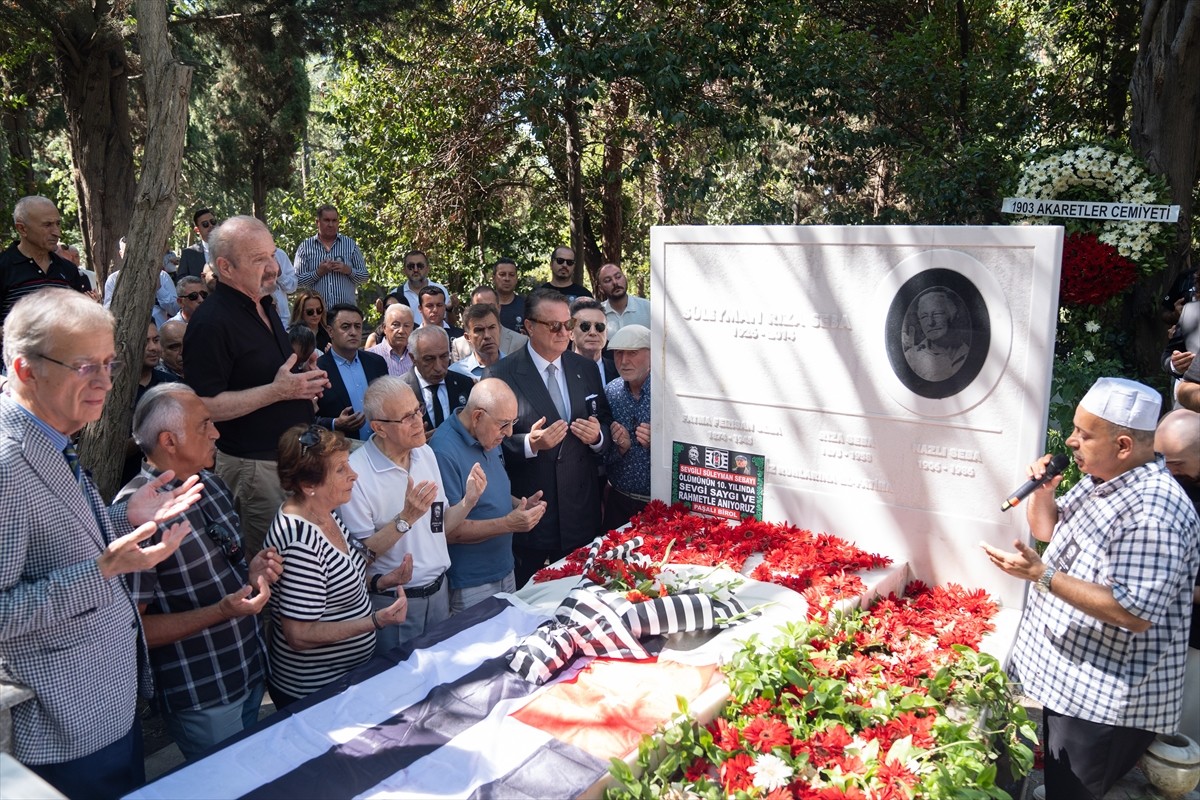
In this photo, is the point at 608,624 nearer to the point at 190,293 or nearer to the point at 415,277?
the point at 190,293

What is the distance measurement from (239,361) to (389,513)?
1003mm

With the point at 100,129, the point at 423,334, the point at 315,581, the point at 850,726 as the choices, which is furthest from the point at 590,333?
the point at 100,129

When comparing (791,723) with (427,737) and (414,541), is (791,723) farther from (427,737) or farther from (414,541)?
(414,541)

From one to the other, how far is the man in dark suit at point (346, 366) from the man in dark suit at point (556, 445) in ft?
4.20

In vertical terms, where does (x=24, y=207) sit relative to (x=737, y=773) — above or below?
above

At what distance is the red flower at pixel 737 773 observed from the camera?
2307mm

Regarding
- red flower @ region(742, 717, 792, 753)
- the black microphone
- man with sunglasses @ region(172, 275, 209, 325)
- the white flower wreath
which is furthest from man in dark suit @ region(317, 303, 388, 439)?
the white flower wreath

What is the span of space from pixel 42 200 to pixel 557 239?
29.7 feet

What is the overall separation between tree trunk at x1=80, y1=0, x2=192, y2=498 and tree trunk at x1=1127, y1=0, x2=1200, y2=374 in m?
7.88

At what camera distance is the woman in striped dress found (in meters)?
3.04

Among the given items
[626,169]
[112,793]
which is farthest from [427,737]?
[626,169]

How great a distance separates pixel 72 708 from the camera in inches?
93.3

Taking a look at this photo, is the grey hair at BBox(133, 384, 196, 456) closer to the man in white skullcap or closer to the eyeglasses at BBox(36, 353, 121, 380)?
the eyeglasses at BBox(36, 353, 121, 380)

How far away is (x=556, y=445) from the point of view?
443cm
